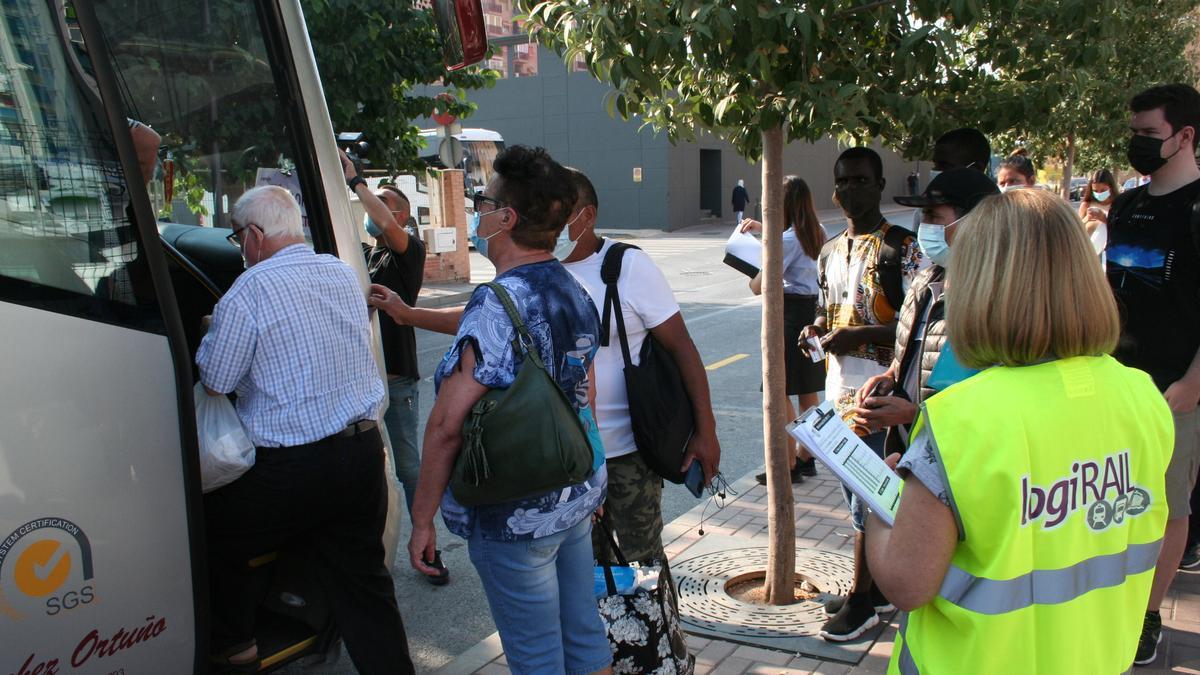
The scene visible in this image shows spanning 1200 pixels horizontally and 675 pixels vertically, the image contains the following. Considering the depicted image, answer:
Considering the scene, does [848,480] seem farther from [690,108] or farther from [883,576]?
[690,108]

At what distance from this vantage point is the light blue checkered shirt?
3.04 m

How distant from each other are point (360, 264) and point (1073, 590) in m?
2.95

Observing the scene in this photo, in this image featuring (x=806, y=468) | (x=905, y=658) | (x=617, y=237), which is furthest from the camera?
(x=617, y=237)

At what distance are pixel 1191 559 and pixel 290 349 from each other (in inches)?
161

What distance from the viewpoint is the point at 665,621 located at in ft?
10.2

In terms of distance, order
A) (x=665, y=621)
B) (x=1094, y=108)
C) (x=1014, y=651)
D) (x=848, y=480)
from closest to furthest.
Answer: (x=1014, y=651)
(x=848, y=480)
(x=665, y=621)
(x=1094, y=108)

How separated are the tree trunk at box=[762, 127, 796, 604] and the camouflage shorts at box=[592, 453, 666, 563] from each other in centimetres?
81

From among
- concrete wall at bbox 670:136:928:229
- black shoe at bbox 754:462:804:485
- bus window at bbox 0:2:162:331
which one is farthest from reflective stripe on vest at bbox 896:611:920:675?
concrete wall at bbox 670:136:928:229

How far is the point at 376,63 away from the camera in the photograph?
8.47 metres

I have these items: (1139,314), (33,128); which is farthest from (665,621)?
(33,128)

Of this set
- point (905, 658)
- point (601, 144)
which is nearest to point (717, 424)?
point (905, 658)

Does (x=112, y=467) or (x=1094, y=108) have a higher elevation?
(x=1094, y=108)

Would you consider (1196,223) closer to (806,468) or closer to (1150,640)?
(1150,640)

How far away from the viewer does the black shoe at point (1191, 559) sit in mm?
4484
